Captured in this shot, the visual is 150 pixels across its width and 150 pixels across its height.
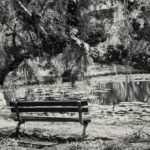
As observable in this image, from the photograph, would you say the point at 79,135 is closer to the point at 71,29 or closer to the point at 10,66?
the point at 71,29

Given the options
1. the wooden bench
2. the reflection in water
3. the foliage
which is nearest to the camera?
the wooden bench

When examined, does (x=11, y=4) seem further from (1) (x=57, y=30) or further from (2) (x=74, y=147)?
(2) (x=74, y=147)

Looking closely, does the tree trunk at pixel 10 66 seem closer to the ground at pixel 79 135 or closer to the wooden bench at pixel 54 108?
the ground at pixel 79 135

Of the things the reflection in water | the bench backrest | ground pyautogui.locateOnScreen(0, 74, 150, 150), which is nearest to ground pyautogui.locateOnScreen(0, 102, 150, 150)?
ground pyautogui.locateOnScreen(0, 74, 150, 150)

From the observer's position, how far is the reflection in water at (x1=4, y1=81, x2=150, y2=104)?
46.1 ft

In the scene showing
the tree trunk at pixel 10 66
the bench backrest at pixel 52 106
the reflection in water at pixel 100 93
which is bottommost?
the reflection in water at pixel 100 93

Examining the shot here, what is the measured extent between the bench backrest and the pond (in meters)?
4.12

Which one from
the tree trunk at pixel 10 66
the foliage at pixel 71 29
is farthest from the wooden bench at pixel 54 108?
the tree trunk at pixel 10 66

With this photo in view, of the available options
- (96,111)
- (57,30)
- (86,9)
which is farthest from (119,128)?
(86,9)

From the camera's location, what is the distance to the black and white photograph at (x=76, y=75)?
7051 millimetres

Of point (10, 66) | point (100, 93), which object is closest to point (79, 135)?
point (100, 93)

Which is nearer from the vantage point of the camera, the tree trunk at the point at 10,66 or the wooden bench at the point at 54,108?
the wooden bench at the point at 54,108

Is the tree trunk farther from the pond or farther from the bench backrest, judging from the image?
the bench backrest

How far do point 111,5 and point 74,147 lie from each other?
36.8 ft
